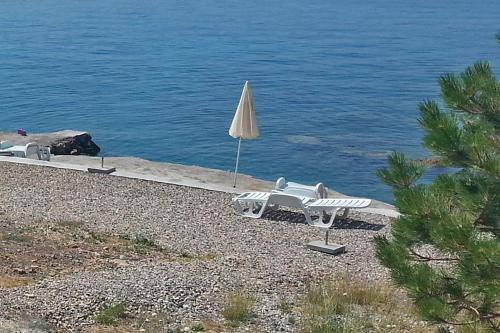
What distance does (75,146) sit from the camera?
2622cm

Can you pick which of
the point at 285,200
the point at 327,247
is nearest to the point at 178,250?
the point at 327,247

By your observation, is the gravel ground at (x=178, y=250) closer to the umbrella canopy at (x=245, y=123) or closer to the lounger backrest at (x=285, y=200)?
the lounger backrest at (x=285, y=200)

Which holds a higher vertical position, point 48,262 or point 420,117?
point 420,117

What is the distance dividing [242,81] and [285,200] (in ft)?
95.7

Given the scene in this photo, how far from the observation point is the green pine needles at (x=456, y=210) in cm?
493

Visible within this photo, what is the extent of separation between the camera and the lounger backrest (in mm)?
13867

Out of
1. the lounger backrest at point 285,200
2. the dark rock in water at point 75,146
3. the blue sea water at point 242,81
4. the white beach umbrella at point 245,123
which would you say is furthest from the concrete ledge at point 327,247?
the dark rock in water at point 75,146

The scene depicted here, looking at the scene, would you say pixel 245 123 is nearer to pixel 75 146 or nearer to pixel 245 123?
pixel 245 123

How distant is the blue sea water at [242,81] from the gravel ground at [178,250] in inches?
107

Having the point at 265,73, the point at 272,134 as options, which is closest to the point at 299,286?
the point at 272,134

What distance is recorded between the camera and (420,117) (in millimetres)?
5402

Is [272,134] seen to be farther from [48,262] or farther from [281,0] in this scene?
[281,0]

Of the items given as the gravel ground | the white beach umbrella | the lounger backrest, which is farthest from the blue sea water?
the white beach umbrella

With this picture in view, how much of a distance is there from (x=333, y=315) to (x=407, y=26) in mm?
71392
